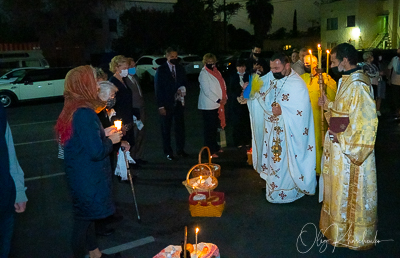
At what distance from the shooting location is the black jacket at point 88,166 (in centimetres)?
345

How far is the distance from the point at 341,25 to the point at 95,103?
4106 centimetres

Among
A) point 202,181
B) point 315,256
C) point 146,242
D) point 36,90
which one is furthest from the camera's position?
point 36,90

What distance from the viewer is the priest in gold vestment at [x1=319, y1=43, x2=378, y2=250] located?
4.04 metres

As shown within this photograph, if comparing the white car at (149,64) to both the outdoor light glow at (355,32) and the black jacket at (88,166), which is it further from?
the outdoor light glow at (355,32)

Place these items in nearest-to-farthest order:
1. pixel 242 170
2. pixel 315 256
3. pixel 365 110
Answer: pixel 365 110 < pixel 315 256 < pixel 242 170

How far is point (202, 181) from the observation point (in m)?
5.75

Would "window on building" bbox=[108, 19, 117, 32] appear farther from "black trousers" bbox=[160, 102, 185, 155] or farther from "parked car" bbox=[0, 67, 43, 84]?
"black trousers" bbox=[160, 102, 185, 155]

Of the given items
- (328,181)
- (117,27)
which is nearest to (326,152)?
(328,181)

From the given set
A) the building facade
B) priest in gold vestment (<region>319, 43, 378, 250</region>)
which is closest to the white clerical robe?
priest in gold vestment (<region>319, 43, 378, 250</region>)

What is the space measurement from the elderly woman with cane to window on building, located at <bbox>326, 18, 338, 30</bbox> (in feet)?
137

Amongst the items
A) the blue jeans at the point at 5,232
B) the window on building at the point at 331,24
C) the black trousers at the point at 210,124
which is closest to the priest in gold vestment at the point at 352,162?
the blue jeans at the point at 5,232

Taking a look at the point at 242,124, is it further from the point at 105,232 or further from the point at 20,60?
the point at 20,60

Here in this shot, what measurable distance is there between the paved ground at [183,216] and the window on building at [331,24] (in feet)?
118

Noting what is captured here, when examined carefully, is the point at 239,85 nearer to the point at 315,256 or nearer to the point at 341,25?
the point at 315,256
